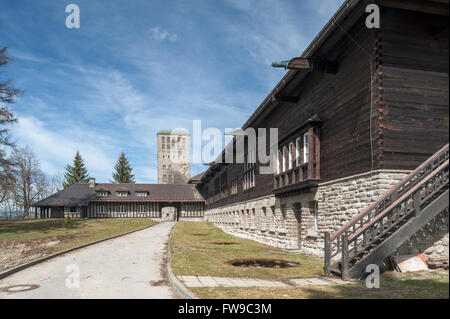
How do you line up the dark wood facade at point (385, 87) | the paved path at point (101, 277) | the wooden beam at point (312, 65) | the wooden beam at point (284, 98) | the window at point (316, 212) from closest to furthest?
the paved path at point (101, 277) < the dark wood facade at point (385, 87) < the wooden beam at point (312, 65) < the window at point (316, 212) < the wooden beam at point (284, 98)

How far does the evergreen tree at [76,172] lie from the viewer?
74.9 metres

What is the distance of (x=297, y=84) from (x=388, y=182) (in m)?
7.20

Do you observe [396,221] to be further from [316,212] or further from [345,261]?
[316,212]

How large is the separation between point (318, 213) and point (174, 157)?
94057mm

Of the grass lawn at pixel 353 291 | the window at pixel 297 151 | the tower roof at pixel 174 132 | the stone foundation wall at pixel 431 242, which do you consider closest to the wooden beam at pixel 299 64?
the window at pixel 297 151

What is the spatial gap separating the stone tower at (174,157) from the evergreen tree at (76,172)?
86.7 feet

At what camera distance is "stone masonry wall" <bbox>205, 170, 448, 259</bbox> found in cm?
1030

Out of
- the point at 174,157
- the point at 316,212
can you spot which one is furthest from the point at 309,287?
the point at 174,157

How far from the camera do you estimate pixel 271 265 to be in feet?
40.2

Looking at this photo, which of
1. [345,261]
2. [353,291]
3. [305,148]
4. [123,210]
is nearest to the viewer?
[353,291]

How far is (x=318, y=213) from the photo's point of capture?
14.0 metres

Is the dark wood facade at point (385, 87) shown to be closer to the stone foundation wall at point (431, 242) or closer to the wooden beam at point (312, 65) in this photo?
the wooden beam at point (312, 65)
